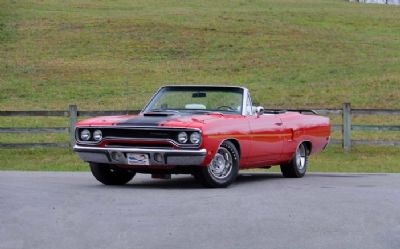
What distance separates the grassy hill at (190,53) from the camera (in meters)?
34.1

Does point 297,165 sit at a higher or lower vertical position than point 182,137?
lower

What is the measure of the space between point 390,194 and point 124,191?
327 centimetres

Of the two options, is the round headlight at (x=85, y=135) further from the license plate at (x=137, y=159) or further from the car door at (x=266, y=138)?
the car door at (x=266, y=138)

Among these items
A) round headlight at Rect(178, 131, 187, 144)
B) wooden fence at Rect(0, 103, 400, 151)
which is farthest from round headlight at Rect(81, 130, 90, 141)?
wooden fence at Rect(0, 103, 400, 151)

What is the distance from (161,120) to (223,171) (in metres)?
1.08

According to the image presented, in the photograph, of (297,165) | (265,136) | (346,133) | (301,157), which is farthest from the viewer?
(346,133)

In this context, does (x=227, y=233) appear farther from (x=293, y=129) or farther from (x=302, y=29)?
(x=302, y=29)

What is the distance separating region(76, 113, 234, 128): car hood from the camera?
41.0ft

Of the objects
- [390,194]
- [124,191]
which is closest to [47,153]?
[124,191]

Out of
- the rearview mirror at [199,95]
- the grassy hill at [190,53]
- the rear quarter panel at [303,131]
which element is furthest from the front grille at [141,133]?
the grassy hill at [190,53]

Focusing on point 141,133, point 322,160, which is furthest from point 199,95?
point 322,160

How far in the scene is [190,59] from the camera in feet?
140

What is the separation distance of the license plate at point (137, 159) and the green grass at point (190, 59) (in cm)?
668

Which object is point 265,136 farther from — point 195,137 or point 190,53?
point 190,53
